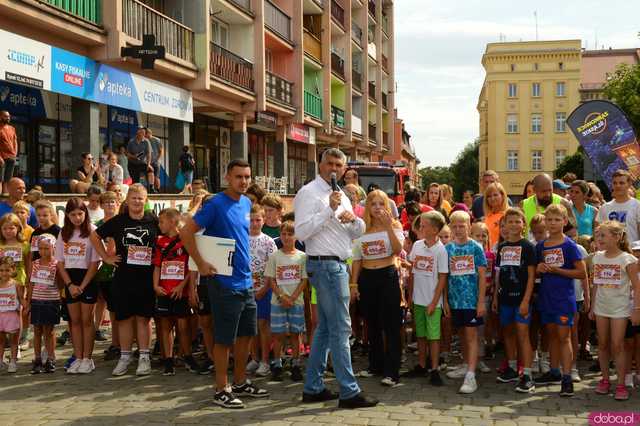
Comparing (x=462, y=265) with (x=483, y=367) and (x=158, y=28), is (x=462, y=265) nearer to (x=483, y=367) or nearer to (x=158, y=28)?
(x=483, y=367)

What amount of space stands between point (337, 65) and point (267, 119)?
40.6ft

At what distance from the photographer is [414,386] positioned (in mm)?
6871

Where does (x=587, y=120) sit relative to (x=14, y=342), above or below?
above

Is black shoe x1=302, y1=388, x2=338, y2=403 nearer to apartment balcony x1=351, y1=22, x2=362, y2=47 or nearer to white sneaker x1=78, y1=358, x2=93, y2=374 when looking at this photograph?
white sneaker x1=78, y1=358, x2=93, y2=374

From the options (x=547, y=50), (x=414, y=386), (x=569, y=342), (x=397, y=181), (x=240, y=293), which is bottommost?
(x=414, y=386)

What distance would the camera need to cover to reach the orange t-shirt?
463 inches

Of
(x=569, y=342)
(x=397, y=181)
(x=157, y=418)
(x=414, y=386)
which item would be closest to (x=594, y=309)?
(x=569, y=342)

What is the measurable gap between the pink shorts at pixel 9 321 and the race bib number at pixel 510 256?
5.03 m

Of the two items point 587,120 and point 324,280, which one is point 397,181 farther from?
point 324,280

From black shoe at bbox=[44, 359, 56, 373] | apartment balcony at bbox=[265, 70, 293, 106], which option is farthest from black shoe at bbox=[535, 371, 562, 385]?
apartment balcony at bbox=[265, 70, 293, 106]

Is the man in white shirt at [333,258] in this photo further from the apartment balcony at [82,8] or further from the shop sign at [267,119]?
the shop sign at [267,119]

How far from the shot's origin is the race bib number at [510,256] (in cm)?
693

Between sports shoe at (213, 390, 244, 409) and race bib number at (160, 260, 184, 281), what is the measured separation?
176cm

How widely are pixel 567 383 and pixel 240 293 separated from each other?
9.93ft
